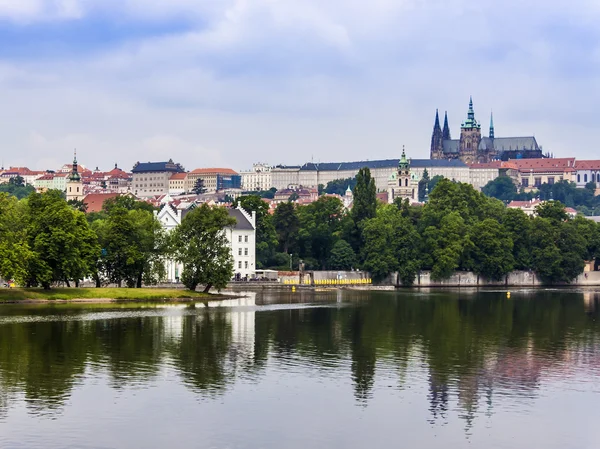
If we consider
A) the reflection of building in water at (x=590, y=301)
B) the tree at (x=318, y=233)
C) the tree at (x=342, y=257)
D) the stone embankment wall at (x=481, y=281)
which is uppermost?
the tree at (x=318, y=233)

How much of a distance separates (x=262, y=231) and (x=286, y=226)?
6.79 meters

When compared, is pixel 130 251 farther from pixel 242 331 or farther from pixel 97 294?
pixel 242 331

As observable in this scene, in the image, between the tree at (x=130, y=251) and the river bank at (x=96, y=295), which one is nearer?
the river bank at (x=96, y=295)

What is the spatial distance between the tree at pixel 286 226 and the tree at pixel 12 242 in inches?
2221

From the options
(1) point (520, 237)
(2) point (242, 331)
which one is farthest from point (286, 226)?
(2) point (242, 331)

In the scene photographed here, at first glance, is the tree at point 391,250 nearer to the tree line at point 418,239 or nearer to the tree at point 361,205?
the tree line at point 418,239

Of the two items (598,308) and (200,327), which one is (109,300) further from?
(598,308)

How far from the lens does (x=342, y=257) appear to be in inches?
5413

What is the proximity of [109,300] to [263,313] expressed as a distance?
13693mm

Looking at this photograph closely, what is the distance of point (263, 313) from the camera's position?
82625mm

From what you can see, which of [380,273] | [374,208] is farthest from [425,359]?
[374,208]

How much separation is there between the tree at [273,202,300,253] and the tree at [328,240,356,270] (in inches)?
296

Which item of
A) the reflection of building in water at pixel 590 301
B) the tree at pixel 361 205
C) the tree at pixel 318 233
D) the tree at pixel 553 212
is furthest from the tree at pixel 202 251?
the tree at pixel 553 212

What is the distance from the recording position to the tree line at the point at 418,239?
135875 millimetres
